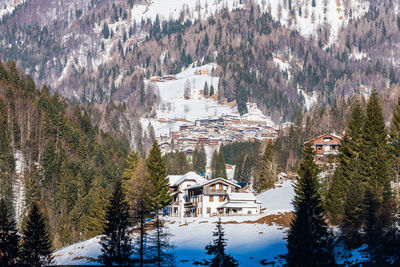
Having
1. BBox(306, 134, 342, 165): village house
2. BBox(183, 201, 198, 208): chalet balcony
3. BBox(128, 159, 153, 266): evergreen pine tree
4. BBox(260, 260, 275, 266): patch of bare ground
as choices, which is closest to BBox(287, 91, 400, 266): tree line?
BBox(260, 260, 275, 266): patch of bare ground

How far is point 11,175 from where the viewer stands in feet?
324

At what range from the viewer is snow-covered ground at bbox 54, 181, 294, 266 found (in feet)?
211

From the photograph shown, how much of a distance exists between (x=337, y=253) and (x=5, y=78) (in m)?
80.8

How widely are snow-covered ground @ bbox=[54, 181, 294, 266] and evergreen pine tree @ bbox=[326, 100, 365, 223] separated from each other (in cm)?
633

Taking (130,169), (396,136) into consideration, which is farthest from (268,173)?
(396,136)

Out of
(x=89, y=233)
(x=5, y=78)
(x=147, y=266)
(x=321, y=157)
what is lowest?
(x=147, y=266)

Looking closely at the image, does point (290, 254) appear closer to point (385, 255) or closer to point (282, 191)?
point (385, 255)

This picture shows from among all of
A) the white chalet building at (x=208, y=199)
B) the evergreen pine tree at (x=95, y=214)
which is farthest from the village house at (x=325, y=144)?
the evergreen pine tree at (x=95, y=214)

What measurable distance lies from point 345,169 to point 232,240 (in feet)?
62.4

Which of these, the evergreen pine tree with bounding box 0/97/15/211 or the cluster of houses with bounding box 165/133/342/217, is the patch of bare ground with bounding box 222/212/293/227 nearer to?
the cluster of houses with bounding box 165/133/342/217

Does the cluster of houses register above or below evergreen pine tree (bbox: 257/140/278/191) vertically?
below

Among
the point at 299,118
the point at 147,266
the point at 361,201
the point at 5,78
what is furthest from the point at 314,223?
the point at 299,118

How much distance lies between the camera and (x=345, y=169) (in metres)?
79.2

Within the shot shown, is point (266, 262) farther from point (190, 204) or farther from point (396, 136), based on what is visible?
point (190, 204)
